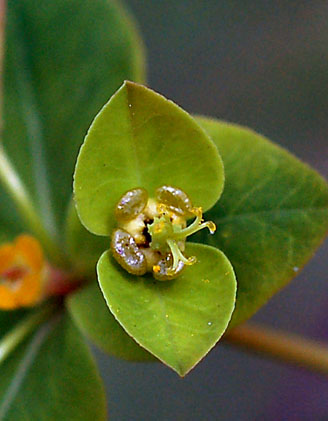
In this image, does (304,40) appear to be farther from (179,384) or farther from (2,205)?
(2,205)

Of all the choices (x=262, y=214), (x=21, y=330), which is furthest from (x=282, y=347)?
(x=21, y=330)

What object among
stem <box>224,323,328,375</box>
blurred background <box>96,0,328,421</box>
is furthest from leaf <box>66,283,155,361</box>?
blurred background <box>96,0,328,421</box>

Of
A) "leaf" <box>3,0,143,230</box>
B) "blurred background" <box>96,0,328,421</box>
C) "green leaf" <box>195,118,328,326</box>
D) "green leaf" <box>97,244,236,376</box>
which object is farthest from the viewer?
"blurred background" <box>96,0,328,421</box>

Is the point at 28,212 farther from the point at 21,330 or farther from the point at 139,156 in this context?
the point at 139,156

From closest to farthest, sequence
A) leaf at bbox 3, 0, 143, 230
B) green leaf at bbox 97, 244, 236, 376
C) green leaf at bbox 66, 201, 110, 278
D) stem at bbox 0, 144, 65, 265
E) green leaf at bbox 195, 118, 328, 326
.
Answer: green leaf at bbox 97, 244, 236, 376, green leaf at bbox 195, 118, 328, 326, green leaf at bbox 66, 201, 110, 278, stem at bbox 0, 144, 65, 265, leaf at bbox 3, 0, 143, 230

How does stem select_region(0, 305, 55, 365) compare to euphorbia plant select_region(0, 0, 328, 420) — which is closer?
euphorbia plant select_region(0, 0, 328, 420)

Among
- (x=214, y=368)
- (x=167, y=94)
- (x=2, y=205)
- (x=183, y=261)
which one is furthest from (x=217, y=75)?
(x=183, y=261)

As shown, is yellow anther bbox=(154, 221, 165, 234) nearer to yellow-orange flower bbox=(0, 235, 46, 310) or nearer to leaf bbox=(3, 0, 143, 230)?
yellow-orange flower bbox=(0, 235, 46, 310)
